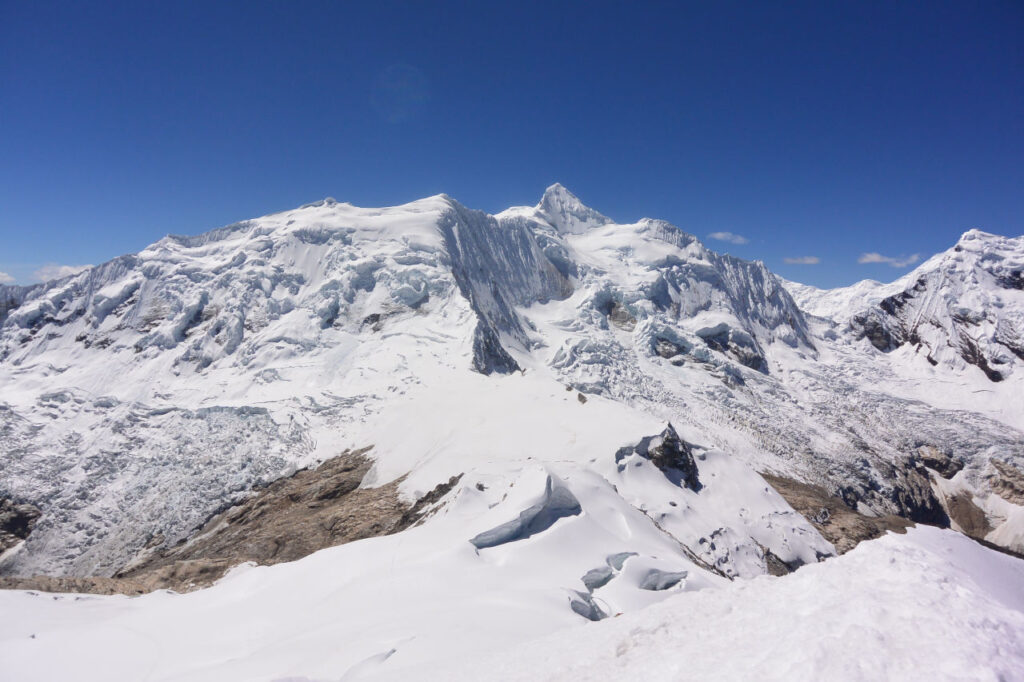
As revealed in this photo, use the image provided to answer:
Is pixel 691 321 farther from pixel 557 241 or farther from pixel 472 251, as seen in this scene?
pixel 472 251

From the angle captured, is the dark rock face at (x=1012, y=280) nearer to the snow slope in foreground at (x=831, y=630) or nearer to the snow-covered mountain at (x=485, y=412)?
the snow-covered mountain at (x=485, y=412)

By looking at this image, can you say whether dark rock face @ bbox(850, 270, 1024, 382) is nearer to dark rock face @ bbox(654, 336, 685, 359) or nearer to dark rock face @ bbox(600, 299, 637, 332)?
dark rock face @ bbox(654, 336, 685, 359)

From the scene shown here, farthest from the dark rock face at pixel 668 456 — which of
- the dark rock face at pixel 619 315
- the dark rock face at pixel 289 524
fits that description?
the dark rock face at pixel 619 315

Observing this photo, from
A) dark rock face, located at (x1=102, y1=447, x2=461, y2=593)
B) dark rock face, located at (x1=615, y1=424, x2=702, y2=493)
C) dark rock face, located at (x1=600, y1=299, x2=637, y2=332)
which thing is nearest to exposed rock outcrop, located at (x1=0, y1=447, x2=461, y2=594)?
dark rock face, located at (x1=102, y1=447, x2=461, y2=593)

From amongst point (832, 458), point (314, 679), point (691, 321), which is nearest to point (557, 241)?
point (691, 321)

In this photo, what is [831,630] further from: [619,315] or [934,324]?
[934,324]
